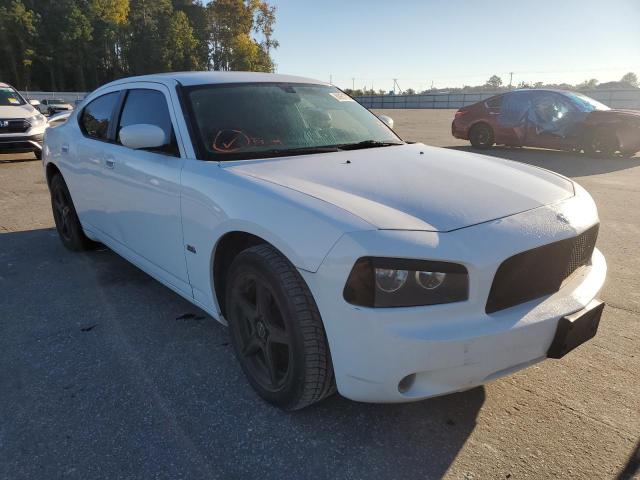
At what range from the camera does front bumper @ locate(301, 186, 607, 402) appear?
1.88 metres

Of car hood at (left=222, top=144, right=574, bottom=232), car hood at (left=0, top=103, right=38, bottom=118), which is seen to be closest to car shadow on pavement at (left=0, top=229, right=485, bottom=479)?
car hood at (left=222, top=144, right=574, bottom=232)

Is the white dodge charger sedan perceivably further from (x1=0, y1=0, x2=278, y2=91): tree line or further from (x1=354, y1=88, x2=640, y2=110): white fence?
(x1=0, y1=0, x2=278, y2=91): tree line

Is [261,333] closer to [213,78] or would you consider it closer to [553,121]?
[213,78]

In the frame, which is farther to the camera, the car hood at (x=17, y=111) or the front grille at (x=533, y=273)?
the car hood at (x=17, y=111)

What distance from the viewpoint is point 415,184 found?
247 centimetres

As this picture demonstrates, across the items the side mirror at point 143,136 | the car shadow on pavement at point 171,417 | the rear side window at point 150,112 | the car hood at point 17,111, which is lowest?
the car shadow on pavement at point 171,417

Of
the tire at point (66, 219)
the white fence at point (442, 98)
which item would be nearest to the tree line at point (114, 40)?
the white fence at point (442, 98)

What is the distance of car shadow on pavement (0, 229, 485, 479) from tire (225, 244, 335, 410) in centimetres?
16

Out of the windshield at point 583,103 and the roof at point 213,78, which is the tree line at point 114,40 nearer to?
the windshield at point 583,103

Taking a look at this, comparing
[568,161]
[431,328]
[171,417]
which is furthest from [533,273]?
[568,161]

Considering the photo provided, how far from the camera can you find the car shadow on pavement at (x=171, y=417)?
6.84ft

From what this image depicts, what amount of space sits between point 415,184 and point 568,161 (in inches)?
357

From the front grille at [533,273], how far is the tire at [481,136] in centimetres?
1069

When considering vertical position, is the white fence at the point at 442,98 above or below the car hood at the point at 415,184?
below
